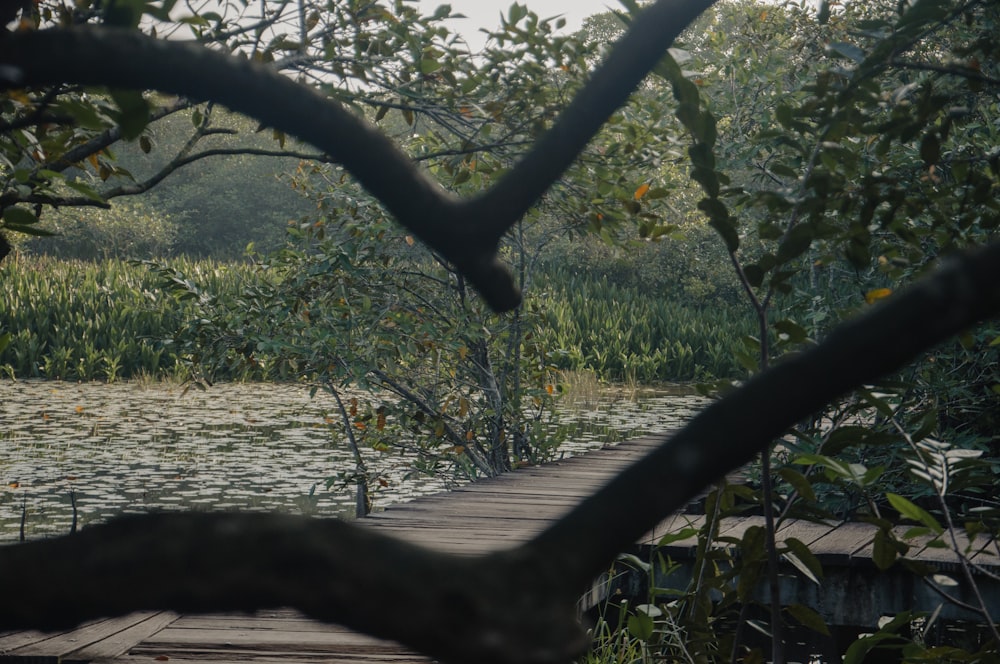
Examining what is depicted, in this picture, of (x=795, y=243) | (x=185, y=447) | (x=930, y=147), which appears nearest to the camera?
(x=795, y=243)

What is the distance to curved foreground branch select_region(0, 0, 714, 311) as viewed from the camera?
93 cm

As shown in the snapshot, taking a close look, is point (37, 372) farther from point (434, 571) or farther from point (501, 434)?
point (434, 571)

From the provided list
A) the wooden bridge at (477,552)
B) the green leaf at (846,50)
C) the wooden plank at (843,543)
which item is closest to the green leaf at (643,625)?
the wooden bridge at (477,552)

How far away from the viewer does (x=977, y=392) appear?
5156 millimetres

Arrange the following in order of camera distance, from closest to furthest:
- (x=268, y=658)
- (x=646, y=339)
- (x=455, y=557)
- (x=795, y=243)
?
(x=455, y=557), (x=795, y=243), (x=268, y=658), (x=646, y=339)

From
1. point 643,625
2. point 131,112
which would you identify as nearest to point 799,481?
point 643,625

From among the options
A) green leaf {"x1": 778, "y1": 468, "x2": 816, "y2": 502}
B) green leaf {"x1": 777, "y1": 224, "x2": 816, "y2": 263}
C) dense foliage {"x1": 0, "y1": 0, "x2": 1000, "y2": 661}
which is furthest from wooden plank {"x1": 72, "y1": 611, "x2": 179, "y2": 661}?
green leaf {"x1": 777, "y1": 224, "x2": 816, "y2": 263}

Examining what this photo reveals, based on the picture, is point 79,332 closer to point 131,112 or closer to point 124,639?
point 124,639

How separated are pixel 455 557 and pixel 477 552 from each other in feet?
11.9

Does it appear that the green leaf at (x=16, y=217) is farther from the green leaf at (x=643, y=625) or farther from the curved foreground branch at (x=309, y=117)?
the green leaf at (x=643, y=625)

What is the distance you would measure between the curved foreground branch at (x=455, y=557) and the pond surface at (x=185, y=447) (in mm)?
5630

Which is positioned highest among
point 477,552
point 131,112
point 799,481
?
point 131,112

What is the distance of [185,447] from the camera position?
1040 cm

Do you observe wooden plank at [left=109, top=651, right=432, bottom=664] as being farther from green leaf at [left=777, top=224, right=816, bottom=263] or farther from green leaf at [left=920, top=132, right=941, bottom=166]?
green leaf at [left=920, top=132, right=941, bottom=166]
